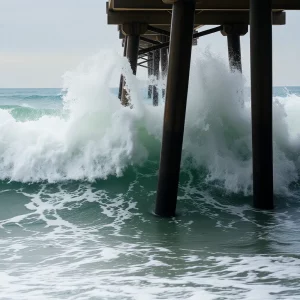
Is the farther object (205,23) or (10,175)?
(205,23)

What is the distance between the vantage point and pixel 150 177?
965 centimetres

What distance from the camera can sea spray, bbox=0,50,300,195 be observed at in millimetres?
9711

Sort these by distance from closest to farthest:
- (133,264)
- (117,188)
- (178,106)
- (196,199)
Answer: (133,264), (178,106), (196,199), (117,188)

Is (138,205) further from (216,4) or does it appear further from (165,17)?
(165,17)

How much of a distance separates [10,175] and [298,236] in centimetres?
515

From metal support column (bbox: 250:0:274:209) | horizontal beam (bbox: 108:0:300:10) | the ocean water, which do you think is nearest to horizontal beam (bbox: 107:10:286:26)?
the ocean water

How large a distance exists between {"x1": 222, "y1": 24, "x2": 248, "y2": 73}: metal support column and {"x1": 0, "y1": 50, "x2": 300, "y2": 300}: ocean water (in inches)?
31.4

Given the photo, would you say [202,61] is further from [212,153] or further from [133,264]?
[133,264]

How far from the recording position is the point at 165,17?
422 inches

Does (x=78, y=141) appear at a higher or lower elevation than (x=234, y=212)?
higher

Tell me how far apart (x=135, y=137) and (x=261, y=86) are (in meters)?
3.01

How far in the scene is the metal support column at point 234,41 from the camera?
10.9 meters

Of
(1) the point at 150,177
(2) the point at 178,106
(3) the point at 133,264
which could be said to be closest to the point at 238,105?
(1) the point at 150,177

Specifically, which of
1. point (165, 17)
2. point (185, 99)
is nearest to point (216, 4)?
point (165, 17)
